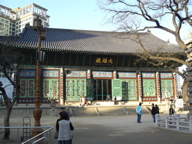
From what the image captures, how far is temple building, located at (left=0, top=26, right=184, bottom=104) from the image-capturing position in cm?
2223

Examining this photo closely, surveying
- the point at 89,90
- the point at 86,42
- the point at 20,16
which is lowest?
the point at 89,90

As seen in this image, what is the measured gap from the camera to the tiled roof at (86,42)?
2186 centimetres

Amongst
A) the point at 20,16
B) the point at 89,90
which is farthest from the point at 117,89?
the point at 20,16

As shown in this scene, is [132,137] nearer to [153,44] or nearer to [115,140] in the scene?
[115,140]

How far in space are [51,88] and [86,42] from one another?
Result: 22.5 ft

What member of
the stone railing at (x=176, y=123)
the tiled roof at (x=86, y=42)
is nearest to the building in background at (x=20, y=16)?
the tiled roof at (x=86, y=42)

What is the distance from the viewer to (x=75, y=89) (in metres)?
23.3

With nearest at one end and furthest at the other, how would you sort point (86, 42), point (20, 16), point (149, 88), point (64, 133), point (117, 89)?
point (64, 133), point (117, 89), point (149, 88), point (86, 42), point (20, 16)

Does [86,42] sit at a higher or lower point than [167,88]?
higher

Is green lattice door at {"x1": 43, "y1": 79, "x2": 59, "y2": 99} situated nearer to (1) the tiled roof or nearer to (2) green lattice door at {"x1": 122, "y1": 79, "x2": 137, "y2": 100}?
(1) the tiled roof

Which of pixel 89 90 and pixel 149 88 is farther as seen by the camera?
pixel 149 88

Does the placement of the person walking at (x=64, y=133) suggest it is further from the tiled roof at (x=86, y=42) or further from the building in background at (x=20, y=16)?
the building in background at (x=20, y=16)

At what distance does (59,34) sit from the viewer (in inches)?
1052

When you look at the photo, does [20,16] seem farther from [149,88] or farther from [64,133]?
[64,133]
